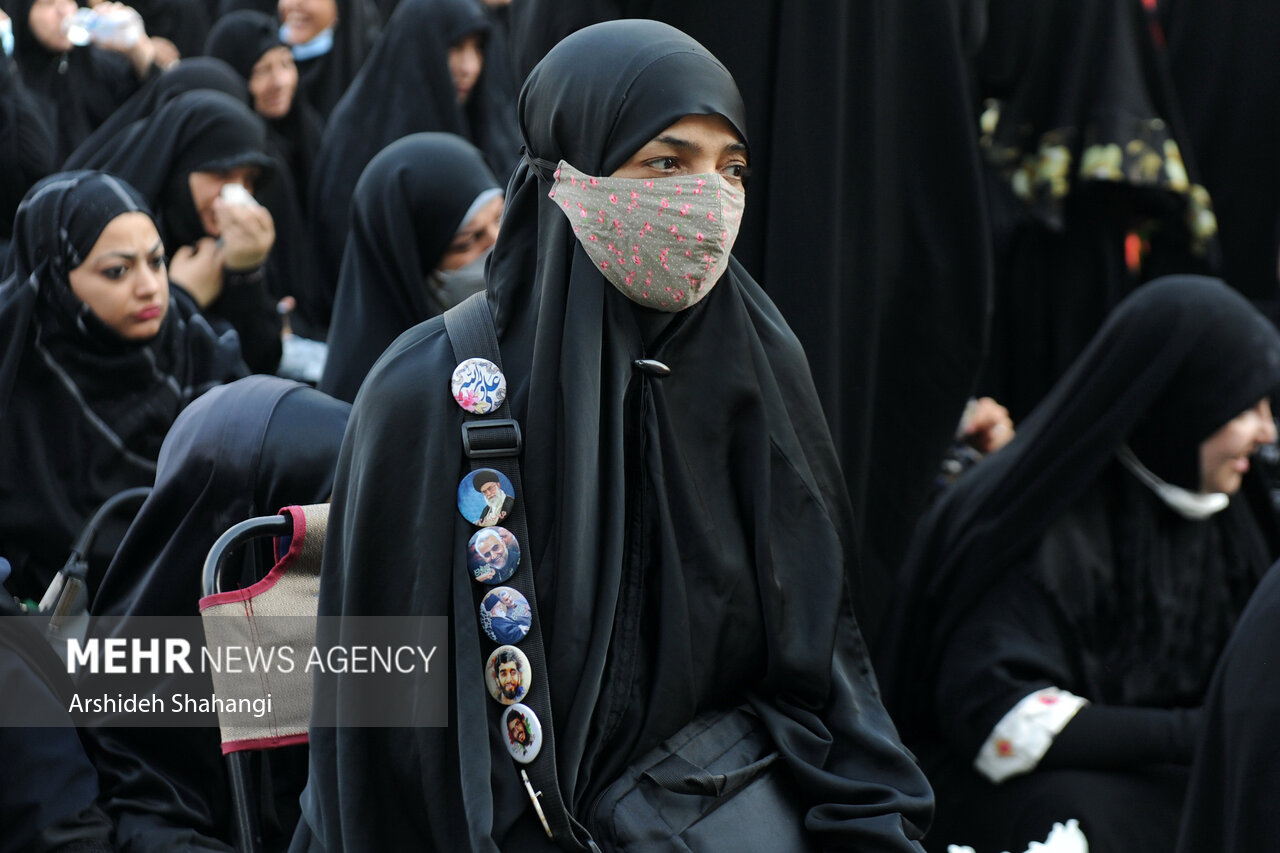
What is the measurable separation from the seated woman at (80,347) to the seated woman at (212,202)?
99 cm

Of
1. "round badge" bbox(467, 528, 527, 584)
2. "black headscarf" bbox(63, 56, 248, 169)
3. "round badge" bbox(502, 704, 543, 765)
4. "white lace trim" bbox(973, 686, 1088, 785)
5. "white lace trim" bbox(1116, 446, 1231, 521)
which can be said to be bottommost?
"white lace trim" bbox(973, 686, 1088, 785)

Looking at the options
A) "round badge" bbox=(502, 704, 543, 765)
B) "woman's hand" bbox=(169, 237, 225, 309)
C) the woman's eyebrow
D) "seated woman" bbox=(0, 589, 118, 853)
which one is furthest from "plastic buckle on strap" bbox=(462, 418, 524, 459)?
"woman's hand" bbox=(169, 237, 225, 309)

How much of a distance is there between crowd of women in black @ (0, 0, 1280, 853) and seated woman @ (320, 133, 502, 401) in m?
0.01

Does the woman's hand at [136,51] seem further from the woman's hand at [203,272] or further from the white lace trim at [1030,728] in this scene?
the white lace trim at [1030,728]

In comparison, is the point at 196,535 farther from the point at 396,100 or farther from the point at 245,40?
the point at 245,40

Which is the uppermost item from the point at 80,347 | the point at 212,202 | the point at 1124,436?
the point at 212,202

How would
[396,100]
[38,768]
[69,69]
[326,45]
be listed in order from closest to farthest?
[38,768] < [396,100] < [69,69] < [326,45]

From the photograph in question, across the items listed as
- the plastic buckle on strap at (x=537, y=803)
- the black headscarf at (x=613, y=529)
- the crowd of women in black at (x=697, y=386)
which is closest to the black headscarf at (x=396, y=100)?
the crowd of women in black at (x=697, y=386)

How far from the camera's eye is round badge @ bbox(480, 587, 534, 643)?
1.85 m

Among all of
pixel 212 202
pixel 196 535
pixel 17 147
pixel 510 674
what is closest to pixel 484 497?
pixel 510 674

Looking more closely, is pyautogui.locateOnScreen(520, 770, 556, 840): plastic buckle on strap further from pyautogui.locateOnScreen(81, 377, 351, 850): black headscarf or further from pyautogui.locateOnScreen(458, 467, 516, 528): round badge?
pyautogui.locateOnScreen(81, 377, 351, 850): black headscarf

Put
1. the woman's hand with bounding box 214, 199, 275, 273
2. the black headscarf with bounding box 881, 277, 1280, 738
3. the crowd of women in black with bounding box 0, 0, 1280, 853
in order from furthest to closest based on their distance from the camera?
the woman's hand with bounding box 214, 199, 275, 273
the black headscarf with bounding box 881, 277, 1280, 738
the crowd of women in black with bounding box 0, 0, 1280, 853

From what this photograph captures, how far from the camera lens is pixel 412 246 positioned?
151 inches

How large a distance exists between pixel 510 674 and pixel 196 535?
0.90 m
